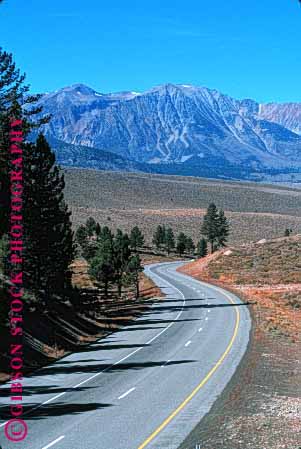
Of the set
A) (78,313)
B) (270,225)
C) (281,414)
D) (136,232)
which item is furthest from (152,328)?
(270,225)

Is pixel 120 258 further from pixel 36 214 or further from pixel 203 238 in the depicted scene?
pixel 203 238

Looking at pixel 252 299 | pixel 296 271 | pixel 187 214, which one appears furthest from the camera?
pixel 187 214

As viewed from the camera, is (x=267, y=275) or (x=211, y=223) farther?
(x=211, y=223)

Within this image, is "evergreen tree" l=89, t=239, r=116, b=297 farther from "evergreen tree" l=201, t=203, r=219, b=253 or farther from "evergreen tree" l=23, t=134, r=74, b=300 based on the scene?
"evergreen tree" l=201, t=203, r=219, b=253

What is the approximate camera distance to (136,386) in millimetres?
23031

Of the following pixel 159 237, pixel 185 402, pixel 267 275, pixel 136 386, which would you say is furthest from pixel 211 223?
pixel 185 402

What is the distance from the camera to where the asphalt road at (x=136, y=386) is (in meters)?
16.5

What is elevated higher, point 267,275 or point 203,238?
point 203,238

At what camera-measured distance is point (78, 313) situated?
40.2 m

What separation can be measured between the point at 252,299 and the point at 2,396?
→ 3730cm

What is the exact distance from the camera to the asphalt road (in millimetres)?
16469

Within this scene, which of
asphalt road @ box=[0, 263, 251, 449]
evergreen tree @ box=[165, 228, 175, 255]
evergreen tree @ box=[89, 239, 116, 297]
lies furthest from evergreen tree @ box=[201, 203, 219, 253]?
asphalt road @ box=[0, 263, 251, 449]

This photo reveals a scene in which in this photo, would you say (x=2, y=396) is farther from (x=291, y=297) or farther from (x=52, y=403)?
(x=291, y=297)

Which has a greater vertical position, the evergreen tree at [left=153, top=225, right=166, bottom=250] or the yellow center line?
the evergreen tree at [left=153, top=225, right=166, bottom=250]
